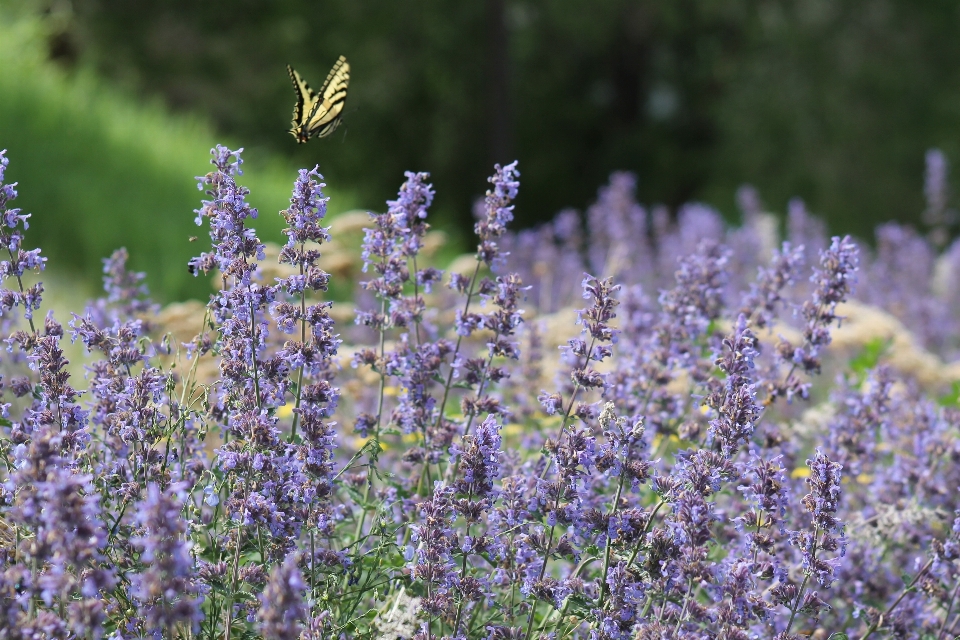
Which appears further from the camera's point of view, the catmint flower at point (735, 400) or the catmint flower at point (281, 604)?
the catmint flower at point (735, 400)

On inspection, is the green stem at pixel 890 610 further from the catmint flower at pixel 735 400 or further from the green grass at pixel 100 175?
the green grass at pixel 100 175

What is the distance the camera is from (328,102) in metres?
4.21

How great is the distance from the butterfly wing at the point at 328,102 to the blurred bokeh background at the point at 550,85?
1177cm

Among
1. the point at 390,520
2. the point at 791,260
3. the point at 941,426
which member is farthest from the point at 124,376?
the point at 941,426

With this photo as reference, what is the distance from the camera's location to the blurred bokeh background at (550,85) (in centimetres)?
1920

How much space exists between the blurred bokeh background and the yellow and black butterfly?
38.7 ft

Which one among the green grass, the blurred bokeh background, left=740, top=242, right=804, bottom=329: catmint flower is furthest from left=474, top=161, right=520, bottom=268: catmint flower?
the blurred bokeh background

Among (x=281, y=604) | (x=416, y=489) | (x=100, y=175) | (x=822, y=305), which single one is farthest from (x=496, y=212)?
(x=100, y=175)

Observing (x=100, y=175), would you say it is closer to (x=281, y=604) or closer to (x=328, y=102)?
(x=328, y=102)

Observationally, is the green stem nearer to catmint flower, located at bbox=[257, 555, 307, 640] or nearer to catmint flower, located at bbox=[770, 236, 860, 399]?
catmint flower, located at bbox=[770, 236, 860, 399]

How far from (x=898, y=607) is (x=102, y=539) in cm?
248

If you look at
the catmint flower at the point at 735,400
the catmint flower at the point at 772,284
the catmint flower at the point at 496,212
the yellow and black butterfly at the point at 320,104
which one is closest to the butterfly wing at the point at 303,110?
the yellow and black butterfly at the point at 320,104

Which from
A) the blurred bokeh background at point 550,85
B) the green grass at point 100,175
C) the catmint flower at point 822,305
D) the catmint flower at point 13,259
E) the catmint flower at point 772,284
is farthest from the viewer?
the blurred bokeh background at point 550,85

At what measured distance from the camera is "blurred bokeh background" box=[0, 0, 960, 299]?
63.0ft
